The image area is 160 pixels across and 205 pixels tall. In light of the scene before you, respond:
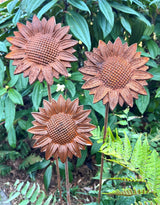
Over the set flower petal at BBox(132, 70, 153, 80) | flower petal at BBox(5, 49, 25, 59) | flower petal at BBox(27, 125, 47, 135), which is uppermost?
flower petal at BBox(5, 49, 25, 59)

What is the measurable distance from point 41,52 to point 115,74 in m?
0.18

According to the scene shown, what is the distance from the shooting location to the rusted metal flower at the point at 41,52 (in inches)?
18.3

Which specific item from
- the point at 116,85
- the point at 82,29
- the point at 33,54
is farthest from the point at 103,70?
the point at 82,29

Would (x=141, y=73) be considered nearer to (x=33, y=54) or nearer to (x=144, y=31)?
(x=33, y=54)

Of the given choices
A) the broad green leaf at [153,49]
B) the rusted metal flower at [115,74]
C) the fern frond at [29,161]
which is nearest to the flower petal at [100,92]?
the rusted metal flower at [115,74]

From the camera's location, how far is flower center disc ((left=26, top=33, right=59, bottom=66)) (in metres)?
0.47

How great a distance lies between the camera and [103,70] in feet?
1.58

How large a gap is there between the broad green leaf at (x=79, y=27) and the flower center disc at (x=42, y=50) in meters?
0.23

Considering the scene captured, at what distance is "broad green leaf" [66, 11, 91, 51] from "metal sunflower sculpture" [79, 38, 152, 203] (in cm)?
21

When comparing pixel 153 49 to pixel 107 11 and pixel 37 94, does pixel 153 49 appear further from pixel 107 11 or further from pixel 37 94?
pixel 37 94

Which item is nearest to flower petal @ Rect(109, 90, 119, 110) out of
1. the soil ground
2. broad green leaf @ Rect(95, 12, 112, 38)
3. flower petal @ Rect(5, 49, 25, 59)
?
flower petal @ Rect(5, 49, 25, 59)

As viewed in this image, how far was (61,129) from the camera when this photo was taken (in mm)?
473

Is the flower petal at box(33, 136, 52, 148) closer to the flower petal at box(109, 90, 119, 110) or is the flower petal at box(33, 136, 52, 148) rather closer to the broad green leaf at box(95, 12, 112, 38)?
the flower petal at box(109, 90, 119, 110)

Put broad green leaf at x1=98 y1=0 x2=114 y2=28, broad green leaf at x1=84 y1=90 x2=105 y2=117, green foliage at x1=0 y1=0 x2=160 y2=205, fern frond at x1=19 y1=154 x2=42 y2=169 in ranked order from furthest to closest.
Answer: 1. fern frond at x1=19 y1=154 x2=42 y2=169
2. broad green leaf at x1=84 y1=90 x2=105 y2=117
3. broad green leaf at x1=98 y1=0 x2=114 y2=28
4. green foliage at x1=0 y1=0 x2=160 y2=205
